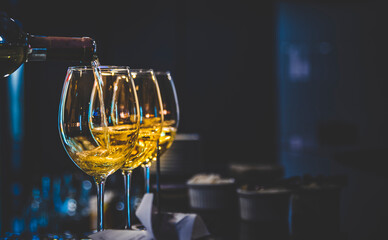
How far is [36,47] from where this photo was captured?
649mm

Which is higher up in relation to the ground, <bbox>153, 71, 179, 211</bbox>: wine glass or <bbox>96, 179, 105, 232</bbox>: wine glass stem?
<bbox>153, 71, 179, 211</bbox>: wine glass

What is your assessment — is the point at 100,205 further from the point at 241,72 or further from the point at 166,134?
the point at 241,72

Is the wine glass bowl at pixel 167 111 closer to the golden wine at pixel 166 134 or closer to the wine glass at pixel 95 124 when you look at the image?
the golden wine at pixel 166 134

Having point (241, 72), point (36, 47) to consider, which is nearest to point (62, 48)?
point (36, 47)

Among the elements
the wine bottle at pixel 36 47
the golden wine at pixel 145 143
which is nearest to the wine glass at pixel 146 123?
the golden wine at pixel 145 143

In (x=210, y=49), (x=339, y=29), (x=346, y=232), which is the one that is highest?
(x=339, y=29)

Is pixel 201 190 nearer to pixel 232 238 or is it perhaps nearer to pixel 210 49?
pixel 232 238

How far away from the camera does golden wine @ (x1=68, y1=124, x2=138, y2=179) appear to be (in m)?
0.60

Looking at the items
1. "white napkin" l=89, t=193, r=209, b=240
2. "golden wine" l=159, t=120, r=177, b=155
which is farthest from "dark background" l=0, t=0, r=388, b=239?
"white napkin" l=89, t=193, r=209, b=240

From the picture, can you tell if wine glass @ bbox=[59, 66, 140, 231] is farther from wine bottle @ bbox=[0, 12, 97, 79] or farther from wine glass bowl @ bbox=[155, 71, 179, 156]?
wine glass bowl @ bbox=[155, 71, 179, 156]

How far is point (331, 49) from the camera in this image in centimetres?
803

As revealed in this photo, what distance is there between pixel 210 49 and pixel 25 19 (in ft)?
7.87

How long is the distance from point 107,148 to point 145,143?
0.13 m

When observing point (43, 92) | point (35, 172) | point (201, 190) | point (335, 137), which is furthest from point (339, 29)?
point (201, 190)
